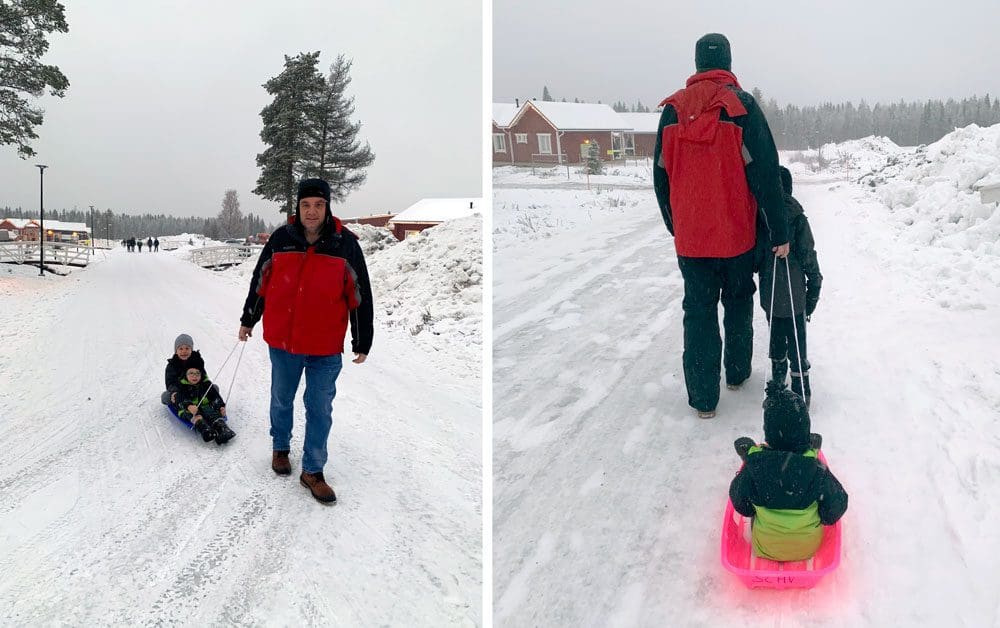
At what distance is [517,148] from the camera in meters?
42.6

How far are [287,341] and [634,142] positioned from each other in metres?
48.1

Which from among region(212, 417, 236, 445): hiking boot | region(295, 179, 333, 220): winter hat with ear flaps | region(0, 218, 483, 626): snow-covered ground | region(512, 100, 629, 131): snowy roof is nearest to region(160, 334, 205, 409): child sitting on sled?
region(0, 218, 483, 626): snow-covered ground

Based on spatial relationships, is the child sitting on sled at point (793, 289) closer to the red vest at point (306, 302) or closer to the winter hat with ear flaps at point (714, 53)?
the winter hat with ear flaps at point (714, 53)

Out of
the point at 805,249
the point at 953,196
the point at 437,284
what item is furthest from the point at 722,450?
the point at 437,284

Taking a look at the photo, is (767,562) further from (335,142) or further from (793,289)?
(335,142)

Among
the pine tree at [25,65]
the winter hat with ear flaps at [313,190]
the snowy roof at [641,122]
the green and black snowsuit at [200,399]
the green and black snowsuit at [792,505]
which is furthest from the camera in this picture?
the snowy roof at [641,122]

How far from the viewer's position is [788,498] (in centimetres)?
241

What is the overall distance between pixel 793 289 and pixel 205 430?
150 inches

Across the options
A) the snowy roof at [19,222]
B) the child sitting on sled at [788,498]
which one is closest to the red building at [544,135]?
the child sitting on sled at [788,498]

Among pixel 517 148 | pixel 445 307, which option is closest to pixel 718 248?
pixel 445 307

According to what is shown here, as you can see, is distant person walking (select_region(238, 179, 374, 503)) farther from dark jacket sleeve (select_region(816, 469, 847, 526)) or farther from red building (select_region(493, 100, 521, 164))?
red building (select_region(493, 100, 521, 164))

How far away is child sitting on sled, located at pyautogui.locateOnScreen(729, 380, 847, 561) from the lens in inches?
94.7

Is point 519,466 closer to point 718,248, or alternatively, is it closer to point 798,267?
point 718,248

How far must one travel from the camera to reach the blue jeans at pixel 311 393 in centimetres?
362
